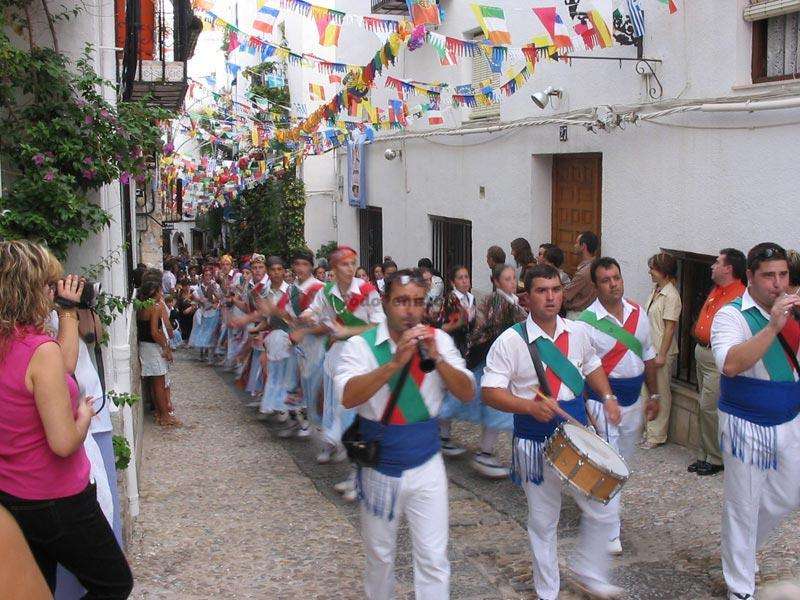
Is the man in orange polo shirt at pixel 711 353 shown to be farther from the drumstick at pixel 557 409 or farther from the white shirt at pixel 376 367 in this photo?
the white shirt at pixel 376 367

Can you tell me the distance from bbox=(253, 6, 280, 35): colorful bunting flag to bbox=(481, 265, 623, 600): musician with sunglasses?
6.63 m

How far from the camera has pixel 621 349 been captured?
5.82 meters

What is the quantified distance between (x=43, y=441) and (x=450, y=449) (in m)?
5.28

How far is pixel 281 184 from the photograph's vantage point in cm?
2638

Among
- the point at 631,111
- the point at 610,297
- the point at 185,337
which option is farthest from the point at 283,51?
the point at 185,337

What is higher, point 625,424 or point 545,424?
point 545,424

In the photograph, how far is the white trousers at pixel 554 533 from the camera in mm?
4848

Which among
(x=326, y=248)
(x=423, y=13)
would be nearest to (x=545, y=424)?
(x=423, y=13)

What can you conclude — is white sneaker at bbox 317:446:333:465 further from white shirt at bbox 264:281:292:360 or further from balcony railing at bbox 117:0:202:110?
balcony railing at bbox 117:0:202:110

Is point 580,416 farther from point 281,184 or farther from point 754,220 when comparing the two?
point 281,184

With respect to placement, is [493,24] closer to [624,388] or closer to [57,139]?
[624,388]

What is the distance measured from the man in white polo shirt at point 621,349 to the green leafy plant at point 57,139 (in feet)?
10.0

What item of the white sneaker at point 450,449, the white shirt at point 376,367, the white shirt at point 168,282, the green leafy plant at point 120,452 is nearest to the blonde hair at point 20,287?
the white shirt at point 376,367

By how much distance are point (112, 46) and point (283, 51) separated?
534 cm
